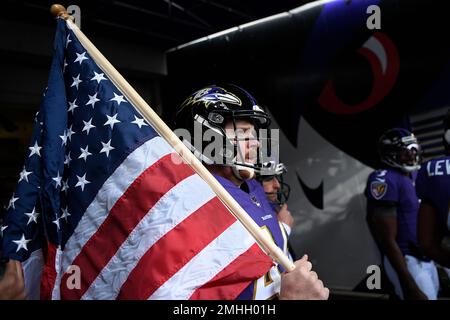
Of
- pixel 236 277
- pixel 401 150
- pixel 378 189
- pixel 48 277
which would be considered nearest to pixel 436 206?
pixel 378 189

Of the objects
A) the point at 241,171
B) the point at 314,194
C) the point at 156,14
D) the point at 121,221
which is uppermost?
the point at 156,14

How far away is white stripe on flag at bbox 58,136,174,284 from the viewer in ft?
Result: 4.86

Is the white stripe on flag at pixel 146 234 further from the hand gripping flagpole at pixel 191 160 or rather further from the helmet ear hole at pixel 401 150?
the helmet ear hole at pixel 401 150

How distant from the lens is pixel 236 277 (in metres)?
1.35

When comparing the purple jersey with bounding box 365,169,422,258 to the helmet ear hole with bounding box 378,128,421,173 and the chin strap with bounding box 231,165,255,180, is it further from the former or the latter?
the chin strap with bounding box 231,165,255,180

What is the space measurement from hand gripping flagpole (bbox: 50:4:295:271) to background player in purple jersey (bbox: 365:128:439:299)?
3.14 meters

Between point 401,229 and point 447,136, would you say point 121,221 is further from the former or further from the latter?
point 401,229

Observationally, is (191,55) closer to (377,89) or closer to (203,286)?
(377,89)

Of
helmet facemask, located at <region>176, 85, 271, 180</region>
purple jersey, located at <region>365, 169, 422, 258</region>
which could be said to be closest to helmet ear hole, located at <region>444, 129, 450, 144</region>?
purple jersey, located at <region>365, 169, 422, 258</region>

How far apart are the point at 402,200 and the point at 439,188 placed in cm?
147

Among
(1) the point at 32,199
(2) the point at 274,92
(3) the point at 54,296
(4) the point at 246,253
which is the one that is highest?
(2) the point at 274,92

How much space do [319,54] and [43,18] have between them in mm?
4423

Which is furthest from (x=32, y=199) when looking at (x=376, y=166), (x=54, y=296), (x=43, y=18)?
(x=43, y=18)

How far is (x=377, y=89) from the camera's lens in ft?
18.4
